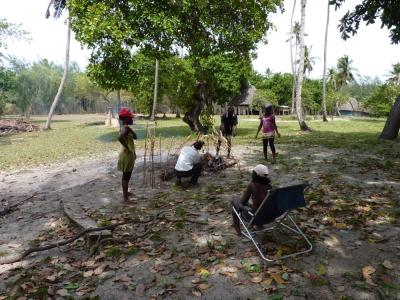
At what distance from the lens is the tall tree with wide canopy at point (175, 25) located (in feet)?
51.8

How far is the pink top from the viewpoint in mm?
11172

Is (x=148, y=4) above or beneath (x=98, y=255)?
above

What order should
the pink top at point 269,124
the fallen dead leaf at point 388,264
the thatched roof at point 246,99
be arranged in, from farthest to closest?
the thatched roof at point 246,99 → the pink top at point 269,124 → the fallen dead leaf at point 388,264

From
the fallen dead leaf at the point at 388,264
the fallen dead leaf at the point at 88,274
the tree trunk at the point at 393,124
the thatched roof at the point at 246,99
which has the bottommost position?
the fallen dead leaf at the point at 88,274

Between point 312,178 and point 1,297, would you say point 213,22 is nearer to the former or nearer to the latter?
point 312,178

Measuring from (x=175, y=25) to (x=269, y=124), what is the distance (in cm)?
749

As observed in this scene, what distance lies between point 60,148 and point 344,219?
16520mm

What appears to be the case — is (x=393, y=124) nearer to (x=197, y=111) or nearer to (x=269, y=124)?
(x=269, y=124)

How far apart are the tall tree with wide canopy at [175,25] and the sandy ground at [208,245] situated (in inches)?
346

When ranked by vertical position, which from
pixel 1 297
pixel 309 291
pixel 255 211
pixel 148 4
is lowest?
pixel 1 297

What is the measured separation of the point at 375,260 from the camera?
4746 mm

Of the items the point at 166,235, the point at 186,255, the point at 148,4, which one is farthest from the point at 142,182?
the point at 148,4

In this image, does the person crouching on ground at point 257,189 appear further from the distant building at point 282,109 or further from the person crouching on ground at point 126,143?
the distant building at point 282,109

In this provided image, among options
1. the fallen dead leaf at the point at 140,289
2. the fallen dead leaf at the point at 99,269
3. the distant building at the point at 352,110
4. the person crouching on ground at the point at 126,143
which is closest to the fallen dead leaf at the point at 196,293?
the fallen dead leaf at the point at 140,289
